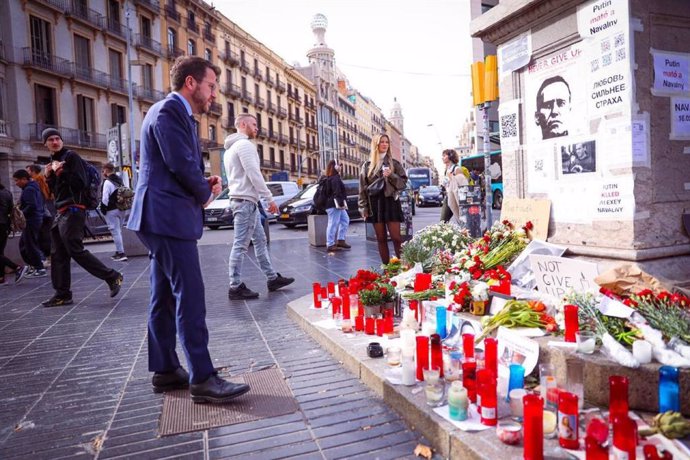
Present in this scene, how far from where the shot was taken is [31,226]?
8828mm

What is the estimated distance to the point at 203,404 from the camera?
2.88 metres

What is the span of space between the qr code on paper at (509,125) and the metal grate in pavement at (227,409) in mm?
2867

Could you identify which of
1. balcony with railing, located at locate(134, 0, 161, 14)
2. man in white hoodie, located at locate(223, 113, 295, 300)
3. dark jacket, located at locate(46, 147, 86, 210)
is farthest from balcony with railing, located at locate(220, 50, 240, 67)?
man in white hoodie, located at locate(223, 113, 295, 300)

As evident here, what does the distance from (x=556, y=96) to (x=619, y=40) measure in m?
0.64

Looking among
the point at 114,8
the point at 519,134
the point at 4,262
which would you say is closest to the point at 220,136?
the point at 114,8

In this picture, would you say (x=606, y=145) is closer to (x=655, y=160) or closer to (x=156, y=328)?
(x=655, y=160)

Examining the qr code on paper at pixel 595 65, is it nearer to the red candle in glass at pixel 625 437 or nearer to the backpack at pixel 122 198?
the red candle in glass at pixel 625 437

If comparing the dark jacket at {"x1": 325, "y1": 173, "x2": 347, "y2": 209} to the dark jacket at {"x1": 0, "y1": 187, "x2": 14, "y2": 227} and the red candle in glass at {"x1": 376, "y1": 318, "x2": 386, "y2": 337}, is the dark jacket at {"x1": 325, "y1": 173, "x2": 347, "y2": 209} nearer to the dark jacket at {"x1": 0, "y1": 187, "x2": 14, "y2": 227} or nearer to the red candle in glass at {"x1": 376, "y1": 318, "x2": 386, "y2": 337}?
the dark jacket at {"x1": 0, "y1": 187, "x2": 14, "y2": 227}

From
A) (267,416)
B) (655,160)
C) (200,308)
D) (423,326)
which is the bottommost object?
(267,416)

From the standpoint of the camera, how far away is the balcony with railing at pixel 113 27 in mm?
30906

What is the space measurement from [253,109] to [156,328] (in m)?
49.6

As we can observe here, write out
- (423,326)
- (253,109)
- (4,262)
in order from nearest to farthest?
(423,326) → (4,262) → (253,109)

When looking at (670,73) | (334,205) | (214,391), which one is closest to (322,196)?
(334,205)

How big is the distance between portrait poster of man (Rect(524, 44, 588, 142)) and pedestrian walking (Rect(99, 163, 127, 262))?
28.1 ft
